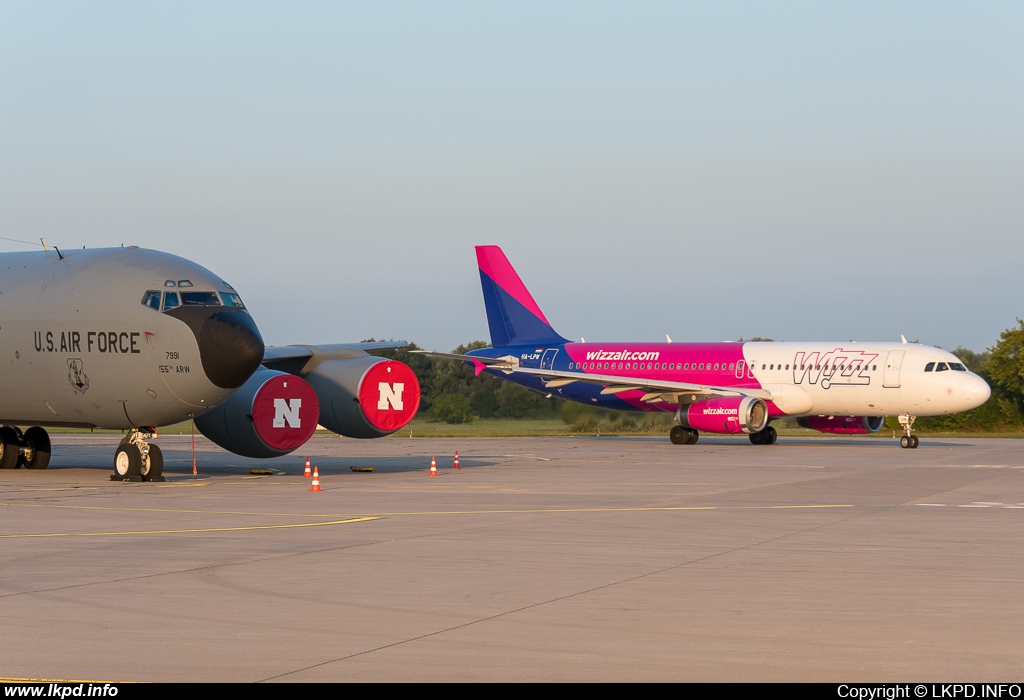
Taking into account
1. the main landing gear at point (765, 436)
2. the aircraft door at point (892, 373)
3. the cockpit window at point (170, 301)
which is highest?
the cockpit window at point (170, 301)

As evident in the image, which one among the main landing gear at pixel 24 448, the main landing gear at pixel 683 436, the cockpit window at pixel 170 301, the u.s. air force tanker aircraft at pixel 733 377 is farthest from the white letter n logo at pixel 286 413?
the main landing gear at pixel 683 436

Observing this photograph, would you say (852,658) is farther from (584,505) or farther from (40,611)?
(584,505)

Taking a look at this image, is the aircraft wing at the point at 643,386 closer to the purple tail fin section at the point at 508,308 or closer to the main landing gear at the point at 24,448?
the purple tail fin section at the point at 508,308

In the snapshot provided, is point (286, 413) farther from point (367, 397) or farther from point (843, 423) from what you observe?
point (843, 423)

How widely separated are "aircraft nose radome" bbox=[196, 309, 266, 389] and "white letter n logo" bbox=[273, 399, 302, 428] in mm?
2195

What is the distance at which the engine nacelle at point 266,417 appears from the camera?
965 inches

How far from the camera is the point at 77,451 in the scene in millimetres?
38750

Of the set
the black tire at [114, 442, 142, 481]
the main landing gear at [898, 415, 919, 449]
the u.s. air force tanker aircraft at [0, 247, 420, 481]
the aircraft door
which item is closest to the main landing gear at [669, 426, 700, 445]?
the main landing gear at [898, 415, 919, 449]

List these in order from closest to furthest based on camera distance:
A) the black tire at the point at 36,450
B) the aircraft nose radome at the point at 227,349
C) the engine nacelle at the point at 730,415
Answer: the aircraft nose radome at the point at 227,349 < the black tire at the point at 36,450 < the engine nacelle at the point at 730,415

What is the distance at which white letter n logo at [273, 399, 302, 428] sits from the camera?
24.6 metres

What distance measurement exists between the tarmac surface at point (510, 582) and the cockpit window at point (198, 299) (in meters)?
3.61

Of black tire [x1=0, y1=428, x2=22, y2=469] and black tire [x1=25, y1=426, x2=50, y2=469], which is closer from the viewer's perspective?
black tire [x1=0, y1=428, x2=22, y2=469]

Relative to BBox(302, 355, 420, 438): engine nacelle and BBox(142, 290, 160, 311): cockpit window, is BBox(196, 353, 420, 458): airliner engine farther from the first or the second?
BBox(142, 290, 160, 311): cockpit window
